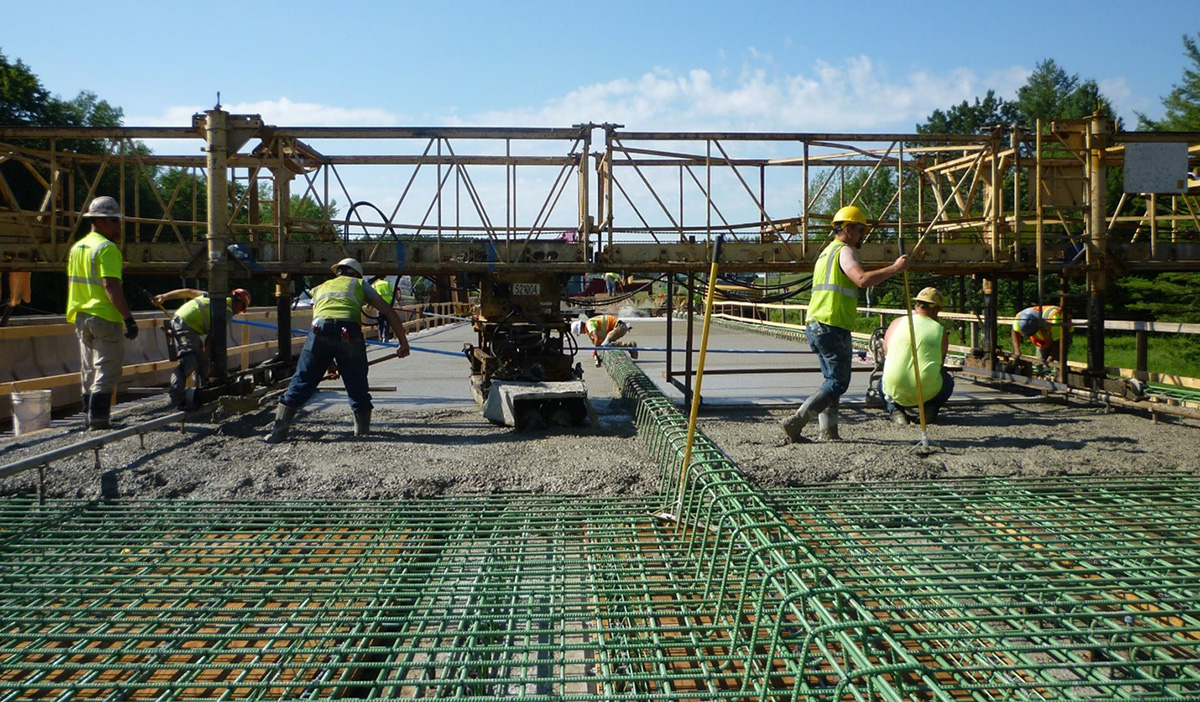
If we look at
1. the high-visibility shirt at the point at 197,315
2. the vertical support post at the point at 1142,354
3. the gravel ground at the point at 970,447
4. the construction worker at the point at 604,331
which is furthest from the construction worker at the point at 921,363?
the construction worker at the point at 604,331

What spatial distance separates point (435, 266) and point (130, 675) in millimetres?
5635

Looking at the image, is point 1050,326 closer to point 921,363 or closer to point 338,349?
point 921,363

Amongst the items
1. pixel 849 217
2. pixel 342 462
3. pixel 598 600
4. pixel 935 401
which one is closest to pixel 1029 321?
pixel 935 401

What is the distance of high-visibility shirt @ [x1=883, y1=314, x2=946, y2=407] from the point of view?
7.15 m

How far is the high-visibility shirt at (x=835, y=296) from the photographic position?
6730mm

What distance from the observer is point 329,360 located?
721 cm

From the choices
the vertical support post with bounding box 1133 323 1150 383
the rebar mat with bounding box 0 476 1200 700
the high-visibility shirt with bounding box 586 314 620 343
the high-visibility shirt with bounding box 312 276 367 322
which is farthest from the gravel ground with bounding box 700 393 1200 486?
the high-visibility shirt with bounding box 586 314 620 343

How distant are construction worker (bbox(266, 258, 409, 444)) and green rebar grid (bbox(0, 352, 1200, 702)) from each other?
1786mm

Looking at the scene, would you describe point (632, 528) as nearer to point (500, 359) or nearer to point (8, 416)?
point (500, 359)

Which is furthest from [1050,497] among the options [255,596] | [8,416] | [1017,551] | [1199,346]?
[1199,346]

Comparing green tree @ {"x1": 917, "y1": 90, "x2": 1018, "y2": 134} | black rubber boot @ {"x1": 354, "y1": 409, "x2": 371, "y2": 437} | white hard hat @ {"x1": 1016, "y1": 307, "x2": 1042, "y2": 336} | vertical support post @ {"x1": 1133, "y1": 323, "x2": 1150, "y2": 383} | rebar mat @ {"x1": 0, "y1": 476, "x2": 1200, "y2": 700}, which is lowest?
rebar mat @ {"x1": 0, "y1": 476, "x2": 1200, "y2": 700}

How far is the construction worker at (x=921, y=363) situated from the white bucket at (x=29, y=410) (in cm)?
711

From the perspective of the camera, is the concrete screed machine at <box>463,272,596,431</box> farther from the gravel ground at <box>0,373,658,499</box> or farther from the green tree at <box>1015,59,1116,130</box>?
the green tree at <box>1015,59,1116,130</box>

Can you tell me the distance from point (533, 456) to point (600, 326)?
27.7 feet
